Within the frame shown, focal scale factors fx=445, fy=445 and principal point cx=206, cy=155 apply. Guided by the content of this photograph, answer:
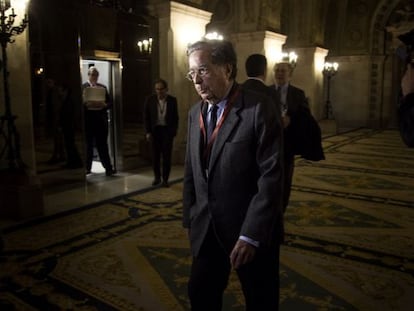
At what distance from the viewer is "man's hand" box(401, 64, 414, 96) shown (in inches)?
68.0

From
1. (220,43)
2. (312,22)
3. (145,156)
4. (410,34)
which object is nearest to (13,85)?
(145,156)

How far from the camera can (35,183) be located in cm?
523

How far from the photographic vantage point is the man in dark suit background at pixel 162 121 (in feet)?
22.2

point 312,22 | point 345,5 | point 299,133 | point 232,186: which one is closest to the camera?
point 232,186

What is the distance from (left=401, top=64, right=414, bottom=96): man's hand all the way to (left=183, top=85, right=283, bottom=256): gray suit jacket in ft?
1.77

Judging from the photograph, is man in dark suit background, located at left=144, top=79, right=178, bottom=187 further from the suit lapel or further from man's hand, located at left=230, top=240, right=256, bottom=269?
man's hand, located at left=230, top=240, right=256, bottom=269

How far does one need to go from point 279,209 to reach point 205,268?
1.47ft

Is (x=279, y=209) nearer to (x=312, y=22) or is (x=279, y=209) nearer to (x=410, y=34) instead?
(x=410, y=34)

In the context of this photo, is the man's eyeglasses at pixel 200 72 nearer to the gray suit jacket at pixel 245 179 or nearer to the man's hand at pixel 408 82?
the gray suit jacket at pixel 245 179

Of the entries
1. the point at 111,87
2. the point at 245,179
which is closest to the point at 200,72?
the point at 245,179

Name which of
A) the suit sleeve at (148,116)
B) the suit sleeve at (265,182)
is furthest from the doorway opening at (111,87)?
the suit sleeve at (265,182)

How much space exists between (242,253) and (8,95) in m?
4.15

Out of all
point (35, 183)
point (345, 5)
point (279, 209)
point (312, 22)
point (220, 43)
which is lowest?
point (35, 183)

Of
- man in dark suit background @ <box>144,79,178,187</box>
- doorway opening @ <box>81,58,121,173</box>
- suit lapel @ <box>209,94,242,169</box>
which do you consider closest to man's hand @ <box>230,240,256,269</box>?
suit lapel @ <box>209,94,242,169</box>
